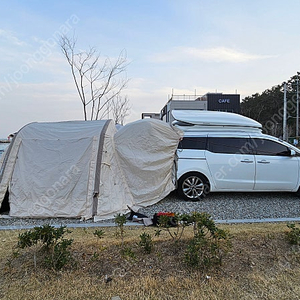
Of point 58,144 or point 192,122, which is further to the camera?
point 192,122

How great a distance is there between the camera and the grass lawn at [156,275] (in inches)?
93.1

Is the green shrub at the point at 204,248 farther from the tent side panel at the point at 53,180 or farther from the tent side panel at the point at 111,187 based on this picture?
the tent side panel at the point at 53,180

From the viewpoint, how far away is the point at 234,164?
639 centimetres

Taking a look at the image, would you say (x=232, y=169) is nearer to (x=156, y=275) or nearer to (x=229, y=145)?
(x=229, y=145)

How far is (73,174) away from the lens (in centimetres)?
547

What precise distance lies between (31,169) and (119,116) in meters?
10.4

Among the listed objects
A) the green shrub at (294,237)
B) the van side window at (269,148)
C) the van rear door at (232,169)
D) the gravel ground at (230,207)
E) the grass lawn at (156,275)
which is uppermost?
the van side window at (269,148)

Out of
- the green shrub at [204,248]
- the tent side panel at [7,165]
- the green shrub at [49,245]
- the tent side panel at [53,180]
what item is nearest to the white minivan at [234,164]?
the tent side panel at [53,180]

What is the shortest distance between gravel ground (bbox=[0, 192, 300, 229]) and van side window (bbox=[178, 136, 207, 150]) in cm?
134

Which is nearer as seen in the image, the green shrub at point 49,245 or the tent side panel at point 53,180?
the green shrub at point 49,245

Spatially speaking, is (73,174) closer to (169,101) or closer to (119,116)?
(119,116)

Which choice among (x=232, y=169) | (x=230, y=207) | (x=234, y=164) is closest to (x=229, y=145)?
(x=234, y=164)

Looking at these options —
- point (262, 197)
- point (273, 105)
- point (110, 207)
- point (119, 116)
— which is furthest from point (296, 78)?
point (110, 207)

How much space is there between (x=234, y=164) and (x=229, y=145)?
19.5 inches
